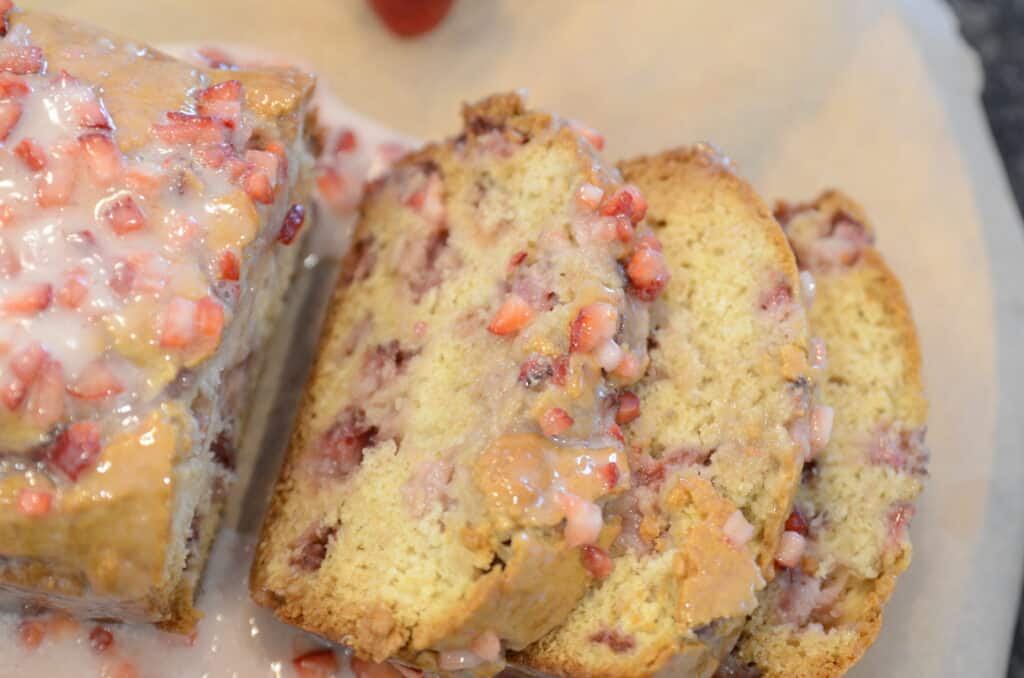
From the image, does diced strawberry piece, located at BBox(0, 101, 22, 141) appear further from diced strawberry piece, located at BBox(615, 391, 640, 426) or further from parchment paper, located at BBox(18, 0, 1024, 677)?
diced strawberry piece, located at BBox(615, 391, 640, 426)

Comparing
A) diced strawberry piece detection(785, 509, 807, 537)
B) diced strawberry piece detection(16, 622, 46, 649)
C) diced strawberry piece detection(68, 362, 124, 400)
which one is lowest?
diced strawberry piece detection(16, 622, 46, 649)

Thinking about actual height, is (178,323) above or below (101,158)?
below

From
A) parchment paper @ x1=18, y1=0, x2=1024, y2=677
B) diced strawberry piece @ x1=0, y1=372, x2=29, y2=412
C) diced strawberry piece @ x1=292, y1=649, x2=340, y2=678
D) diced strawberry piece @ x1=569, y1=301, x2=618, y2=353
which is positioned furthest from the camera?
parchment paper @ x1=18, y1=0, x2=1024, y2=677

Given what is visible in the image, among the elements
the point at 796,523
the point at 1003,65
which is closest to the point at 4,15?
the point at 796,523

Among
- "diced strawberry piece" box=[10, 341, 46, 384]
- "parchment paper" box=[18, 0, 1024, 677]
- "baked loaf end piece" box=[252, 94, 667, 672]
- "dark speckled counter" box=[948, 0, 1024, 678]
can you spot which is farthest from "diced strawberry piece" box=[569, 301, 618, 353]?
"dark speckled counter" box=[948, 0, 1024, 678]

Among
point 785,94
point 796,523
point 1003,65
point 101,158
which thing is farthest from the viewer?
point 1003,65

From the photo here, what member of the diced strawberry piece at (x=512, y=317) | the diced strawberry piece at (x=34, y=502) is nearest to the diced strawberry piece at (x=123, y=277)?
the diced strawberry piece at (x=34, y=502)

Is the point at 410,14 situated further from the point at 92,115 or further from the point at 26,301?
the point at 26,301
